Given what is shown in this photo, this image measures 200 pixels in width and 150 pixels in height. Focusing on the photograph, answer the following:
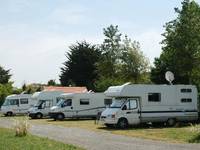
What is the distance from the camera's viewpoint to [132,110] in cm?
3147

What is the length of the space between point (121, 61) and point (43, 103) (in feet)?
54.2

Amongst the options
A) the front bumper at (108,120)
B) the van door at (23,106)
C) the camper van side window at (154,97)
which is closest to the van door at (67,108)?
the front bumper at (108,120)

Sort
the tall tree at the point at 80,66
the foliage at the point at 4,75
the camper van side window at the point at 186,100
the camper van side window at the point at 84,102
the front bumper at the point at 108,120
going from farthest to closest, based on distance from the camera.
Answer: the foliage at the point at 4,75, the tall tree at the point at 80,66, the camper van side window at the point at 84,102, the camper van side window at the point at 186,100, the front bumper at the point at 108,120

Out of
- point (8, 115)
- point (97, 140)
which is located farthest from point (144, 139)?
point (8, 115)

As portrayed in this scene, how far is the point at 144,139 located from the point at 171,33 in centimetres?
1560

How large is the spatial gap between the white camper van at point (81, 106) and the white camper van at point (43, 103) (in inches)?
213

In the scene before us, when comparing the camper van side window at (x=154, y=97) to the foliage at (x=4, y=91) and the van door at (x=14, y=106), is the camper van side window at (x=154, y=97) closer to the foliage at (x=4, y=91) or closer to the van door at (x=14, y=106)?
the van door at (x=14, y=106)

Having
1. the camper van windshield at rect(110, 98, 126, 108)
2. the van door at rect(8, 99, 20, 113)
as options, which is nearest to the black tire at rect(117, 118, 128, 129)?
the camper van windshield at rect(110, 98, 126, 108)

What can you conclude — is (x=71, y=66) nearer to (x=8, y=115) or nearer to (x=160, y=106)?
(x=8, y=115)

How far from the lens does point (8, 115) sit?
54812 mm

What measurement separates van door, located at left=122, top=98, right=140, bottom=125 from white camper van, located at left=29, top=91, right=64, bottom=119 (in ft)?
59.1

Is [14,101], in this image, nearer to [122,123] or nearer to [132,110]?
[122,123]

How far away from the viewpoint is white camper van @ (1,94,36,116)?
5516cm

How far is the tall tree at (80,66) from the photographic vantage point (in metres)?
77.1
